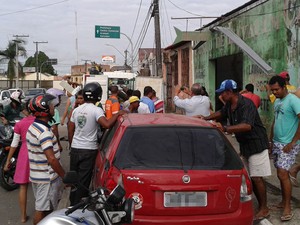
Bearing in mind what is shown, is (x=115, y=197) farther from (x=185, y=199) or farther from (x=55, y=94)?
A: (x=55, y=94)

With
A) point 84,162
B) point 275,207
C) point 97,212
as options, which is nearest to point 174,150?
point 97,212

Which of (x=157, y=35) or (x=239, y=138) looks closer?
(x=239, y=138)

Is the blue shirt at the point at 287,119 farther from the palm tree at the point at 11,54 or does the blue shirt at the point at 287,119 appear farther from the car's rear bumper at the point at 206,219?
the palm tree at the point at 11,54

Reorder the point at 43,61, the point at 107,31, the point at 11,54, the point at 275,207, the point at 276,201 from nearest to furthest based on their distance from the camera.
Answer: the point at 275,207 → the point at 276,201 → the point at 107,31 → the point at 11,54 → the point at 43,61

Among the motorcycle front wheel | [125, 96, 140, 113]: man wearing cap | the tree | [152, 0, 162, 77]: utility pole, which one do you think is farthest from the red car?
the tree

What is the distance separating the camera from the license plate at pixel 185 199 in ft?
12.0

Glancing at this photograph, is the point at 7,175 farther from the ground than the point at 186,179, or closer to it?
closer to it

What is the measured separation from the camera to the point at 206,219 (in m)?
3.68

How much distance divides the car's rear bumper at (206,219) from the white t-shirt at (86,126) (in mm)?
1924

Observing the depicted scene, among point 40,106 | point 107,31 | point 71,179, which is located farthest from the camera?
point 107,31

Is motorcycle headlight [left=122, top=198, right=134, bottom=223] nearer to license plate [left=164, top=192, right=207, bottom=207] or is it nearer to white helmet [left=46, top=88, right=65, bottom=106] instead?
license plate [left=164, top=192, right=207, bottom=207]

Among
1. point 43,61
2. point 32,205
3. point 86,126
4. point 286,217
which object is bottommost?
point 32,205

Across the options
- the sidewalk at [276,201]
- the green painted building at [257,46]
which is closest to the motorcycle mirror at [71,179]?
the sidewalk at [276,201]

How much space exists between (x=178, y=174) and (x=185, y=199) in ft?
0.77
